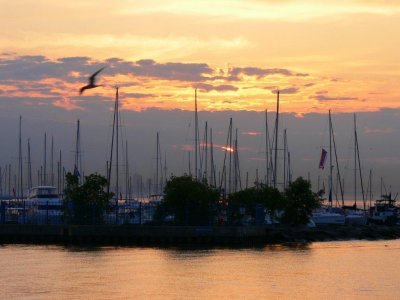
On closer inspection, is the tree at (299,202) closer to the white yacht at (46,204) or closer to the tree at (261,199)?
the tree at (261,199)

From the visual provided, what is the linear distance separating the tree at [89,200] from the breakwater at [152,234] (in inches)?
77.2

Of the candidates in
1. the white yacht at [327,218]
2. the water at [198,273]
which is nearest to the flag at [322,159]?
the white yacht at [327,218]

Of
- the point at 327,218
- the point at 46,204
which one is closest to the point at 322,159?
the point at 327,218

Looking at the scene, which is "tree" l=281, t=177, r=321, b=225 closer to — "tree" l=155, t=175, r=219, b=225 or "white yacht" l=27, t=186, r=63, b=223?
"tree" l=155, t=175, r=219, b=225

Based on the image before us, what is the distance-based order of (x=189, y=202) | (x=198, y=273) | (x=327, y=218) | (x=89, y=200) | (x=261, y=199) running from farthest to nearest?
(x=327, y=218)
(x=261, y=199)
(x=89, y=200)
(x=189, y=202)
(x=198, y=273)

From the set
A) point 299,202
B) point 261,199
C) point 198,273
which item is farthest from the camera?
point 299,202

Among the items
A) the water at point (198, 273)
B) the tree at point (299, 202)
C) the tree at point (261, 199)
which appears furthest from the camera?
the tree at point (299, 202)

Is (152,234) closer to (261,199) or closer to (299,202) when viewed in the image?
(261,199)

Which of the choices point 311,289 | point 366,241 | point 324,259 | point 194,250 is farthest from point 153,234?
point 311,289

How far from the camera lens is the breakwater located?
7338 cm

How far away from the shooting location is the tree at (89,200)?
78.1 meters

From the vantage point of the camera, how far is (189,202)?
7500 cm

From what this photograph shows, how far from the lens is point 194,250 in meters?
69.2

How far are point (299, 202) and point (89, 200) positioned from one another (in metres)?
18.2
